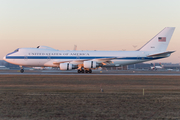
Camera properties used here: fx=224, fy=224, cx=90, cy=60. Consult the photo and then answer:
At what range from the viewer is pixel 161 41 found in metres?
48.2

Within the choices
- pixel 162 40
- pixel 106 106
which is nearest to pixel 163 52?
pixel 162 40

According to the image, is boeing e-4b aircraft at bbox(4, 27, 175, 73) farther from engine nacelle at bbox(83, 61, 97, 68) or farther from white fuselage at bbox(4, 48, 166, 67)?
engine nacelle at bbox(83, 61, 97, 68)

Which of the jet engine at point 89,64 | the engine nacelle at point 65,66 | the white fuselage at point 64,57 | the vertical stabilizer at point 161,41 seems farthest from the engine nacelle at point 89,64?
the vertical stabilizer at point 161,41

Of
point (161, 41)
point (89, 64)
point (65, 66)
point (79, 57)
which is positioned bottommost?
point (65, 66)

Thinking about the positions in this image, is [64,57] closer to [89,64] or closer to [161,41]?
[89,64]

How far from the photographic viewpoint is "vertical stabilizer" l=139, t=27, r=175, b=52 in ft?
158

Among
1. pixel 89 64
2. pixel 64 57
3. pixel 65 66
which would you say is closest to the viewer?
pixel 65 66

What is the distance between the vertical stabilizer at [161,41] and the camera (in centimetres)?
4809

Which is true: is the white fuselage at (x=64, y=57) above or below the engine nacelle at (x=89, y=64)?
above

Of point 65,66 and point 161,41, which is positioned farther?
point 161,41

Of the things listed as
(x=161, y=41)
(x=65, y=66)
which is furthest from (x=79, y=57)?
(x=161, y=41)

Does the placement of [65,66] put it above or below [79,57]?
below

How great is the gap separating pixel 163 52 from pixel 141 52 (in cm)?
467

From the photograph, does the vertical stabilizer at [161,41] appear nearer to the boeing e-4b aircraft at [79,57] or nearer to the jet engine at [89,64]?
the boeing e-4b aircraft at [79,57]
